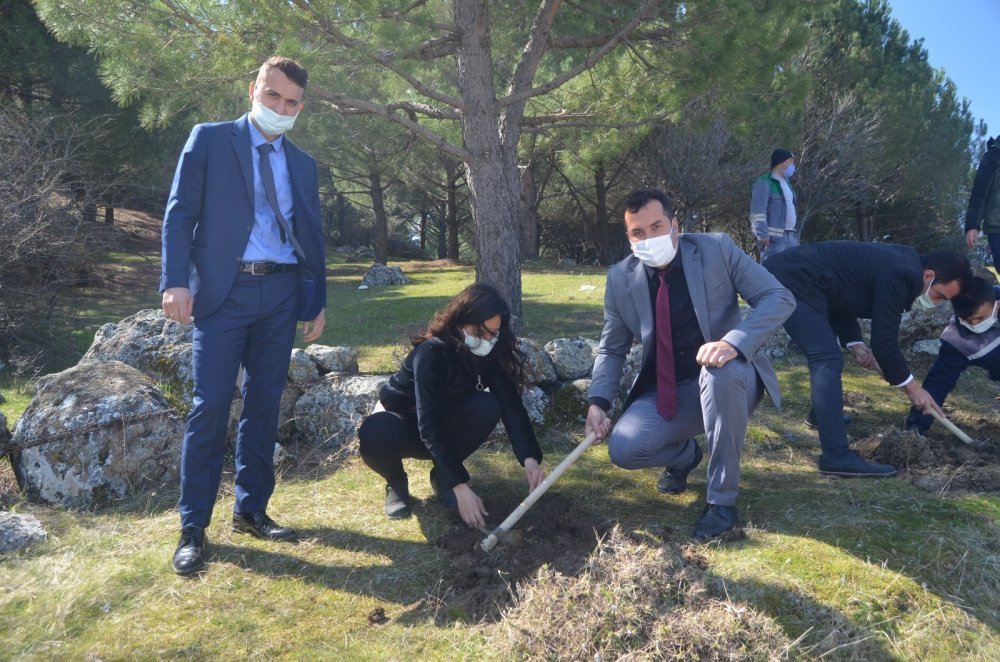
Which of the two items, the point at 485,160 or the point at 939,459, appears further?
the point at 485,160

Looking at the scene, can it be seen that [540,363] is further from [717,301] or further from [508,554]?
[508,554]

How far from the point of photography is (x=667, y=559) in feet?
8.41

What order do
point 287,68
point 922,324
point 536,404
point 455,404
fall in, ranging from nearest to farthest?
point 287,68 < point 455,404 < point 536,404 < point 922,324

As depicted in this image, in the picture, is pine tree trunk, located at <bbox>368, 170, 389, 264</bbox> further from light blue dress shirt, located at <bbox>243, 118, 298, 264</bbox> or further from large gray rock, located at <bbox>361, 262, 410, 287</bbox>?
light blue dress shirt, located at <bbox>243, 118, 298, 264</bbox>

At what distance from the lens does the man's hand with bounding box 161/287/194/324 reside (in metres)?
2.76

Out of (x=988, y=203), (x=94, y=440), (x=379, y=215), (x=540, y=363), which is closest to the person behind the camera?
(x=94, y=440)

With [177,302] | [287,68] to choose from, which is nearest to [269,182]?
[287,68]

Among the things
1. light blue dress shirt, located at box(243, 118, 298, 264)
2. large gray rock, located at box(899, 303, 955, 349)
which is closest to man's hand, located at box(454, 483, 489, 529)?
light blue dress shirt, located at box(243, 118, 298, 264)

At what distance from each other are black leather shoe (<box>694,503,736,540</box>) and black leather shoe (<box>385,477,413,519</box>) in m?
1.35

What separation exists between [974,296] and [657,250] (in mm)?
2205

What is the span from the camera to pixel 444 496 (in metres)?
3.44

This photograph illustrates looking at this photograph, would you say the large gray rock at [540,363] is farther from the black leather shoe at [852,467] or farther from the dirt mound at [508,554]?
the black leather shoe at [852,467]

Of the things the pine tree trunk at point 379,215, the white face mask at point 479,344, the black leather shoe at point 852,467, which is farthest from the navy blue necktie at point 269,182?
the pine tree trunk at point 379,215

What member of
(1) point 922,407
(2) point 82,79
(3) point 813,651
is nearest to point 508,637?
(3) point 813,651
